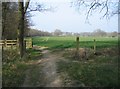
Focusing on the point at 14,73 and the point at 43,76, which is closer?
the point at 43,76

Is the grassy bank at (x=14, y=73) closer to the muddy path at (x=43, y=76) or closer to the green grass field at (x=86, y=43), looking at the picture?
the muddy path at (x=43, y=76)

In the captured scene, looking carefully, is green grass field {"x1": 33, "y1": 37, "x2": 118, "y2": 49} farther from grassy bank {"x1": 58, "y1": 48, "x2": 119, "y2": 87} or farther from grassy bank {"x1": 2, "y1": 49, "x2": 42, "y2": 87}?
grassy bank {"x1": 58, "y1": 48, "x2": 119, "y2": 87}

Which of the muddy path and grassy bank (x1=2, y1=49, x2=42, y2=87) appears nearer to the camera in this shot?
the muddy path

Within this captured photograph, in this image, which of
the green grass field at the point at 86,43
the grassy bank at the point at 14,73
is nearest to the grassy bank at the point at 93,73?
the grassy bank at the point at 14,73

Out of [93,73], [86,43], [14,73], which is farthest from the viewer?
[86,43]

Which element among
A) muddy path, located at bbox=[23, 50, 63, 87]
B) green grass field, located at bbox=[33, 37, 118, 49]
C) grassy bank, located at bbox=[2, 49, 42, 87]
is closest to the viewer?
muddy path, located at bbox=[23, 50, 63, 87]

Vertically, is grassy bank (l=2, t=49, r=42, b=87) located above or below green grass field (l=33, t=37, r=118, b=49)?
below

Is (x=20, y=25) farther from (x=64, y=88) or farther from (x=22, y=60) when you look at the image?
(x=64, y=88)

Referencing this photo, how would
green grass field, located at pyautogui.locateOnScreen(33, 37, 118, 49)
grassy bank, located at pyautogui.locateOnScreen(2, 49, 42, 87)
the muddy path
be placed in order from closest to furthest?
the muddy path, grassy bank, located at pyautogui.locateOnScreen(2, 49, 42, 87), green grass field, located at pyautogui.locateOnScreen(33, 37, 118, 49)

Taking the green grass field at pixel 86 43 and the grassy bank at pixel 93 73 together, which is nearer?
the grassy bank at pixel 93 73

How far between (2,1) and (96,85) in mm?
18575

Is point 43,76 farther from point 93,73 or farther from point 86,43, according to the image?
point 86,43

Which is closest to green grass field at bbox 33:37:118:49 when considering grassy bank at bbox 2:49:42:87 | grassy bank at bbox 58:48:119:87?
grassy bank at bbox 2:49:42:87

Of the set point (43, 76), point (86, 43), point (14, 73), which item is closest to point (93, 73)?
point (43, 76)
